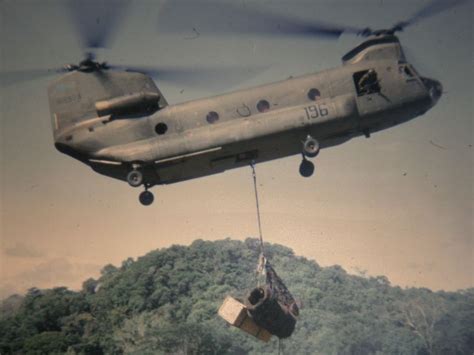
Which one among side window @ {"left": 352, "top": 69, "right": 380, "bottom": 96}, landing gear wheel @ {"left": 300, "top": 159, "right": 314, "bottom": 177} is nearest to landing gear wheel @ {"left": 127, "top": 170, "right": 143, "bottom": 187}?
landing gear wheel @ {"left": 300, "top": 159, "right": 314, "bottom": 177}

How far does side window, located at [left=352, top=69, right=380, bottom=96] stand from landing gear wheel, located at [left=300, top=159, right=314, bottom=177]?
2.16 m

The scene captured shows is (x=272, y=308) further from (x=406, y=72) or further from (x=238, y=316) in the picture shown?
(x=406, y=72)

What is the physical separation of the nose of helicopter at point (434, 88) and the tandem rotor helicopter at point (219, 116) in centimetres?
4

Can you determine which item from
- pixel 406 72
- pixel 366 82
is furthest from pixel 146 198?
pixel 406 72

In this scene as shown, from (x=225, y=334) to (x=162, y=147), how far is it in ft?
157

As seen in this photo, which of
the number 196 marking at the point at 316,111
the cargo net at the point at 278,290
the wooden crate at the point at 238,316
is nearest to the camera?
the wooden crate at the point at 238,316

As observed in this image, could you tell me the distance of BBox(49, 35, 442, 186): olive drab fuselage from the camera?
12.5 metres

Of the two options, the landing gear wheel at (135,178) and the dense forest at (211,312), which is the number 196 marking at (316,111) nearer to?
the landing gear wheel at (135,178)

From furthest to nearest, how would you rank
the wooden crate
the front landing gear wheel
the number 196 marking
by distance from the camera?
the front landing gear wheel, the number 196 marking, the wooden crate

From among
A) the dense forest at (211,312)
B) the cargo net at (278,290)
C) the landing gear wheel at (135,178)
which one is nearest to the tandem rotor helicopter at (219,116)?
the landing gear wheel at (135,178)

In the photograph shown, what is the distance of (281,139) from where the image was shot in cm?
1270

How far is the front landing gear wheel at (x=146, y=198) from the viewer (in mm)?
13344

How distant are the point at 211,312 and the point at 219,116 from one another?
52984 mm

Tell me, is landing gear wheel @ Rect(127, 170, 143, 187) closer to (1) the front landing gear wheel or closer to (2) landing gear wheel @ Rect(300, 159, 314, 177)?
(1) the front landing gear wheel
